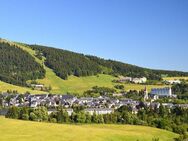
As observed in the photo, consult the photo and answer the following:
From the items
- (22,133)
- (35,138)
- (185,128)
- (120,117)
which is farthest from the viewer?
(120,117)

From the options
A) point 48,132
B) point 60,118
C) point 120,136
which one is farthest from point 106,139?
point 60,118

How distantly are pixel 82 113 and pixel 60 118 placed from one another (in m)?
8.88

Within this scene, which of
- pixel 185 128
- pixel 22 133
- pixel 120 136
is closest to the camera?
pixel 22 133

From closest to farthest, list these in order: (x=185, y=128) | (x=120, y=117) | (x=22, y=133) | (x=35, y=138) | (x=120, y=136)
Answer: (x=35, y=138) < (x=22, y=133) < (x=120, y=136) < (x=185, y=128) < (x=120, y=117)

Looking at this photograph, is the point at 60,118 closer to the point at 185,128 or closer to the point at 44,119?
the point at 44,119

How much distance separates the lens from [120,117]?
166000 mm

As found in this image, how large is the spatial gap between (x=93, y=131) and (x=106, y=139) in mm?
8789

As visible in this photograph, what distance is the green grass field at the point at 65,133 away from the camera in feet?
376

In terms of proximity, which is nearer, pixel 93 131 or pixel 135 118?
pixel 93 131

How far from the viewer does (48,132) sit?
400 feet

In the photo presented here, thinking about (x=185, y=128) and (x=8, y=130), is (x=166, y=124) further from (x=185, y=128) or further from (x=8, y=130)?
(x=8, y=130)

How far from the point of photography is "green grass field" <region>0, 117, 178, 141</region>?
115m

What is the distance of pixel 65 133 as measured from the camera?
4818 inches

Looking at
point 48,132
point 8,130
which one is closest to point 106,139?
point 48,132
